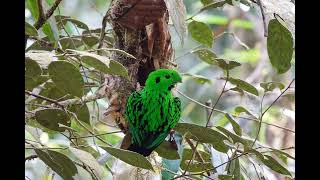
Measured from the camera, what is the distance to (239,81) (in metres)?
1.10

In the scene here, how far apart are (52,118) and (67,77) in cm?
14

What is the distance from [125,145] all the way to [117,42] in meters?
0.19

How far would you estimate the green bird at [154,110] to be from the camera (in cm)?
73

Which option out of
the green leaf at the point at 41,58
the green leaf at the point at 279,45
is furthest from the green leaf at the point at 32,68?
the green leaf at the point at 279,45

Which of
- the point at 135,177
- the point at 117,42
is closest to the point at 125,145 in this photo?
the point at 135,177

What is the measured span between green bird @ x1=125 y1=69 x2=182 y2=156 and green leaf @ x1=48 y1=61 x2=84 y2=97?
0.12 meters

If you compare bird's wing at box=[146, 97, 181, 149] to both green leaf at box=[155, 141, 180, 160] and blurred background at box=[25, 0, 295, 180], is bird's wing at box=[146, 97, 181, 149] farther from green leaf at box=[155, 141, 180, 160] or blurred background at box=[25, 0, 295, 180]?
blurred background at box=[25, 0, 295, 180]

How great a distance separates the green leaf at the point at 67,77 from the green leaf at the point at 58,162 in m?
0.10

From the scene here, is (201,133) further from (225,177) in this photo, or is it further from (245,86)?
(245,86)

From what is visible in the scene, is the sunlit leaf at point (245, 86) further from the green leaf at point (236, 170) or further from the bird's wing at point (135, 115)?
the bird's wing at point (135, 115)

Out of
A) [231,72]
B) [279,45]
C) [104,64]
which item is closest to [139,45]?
[104,64]

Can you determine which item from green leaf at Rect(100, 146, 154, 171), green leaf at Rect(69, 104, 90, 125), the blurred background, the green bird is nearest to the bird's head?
the green bird

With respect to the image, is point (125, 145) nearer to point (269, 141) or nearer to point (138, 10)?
point (138, 10)

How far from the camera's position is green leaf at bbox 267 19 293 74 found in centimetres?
90
